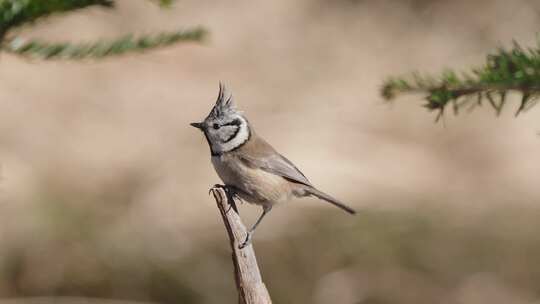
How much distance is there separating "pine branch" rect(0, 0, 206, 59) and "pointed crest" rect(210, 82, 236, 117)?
911 millimetres

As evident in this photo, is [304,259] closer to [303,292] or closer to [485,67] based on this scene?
[303,292]

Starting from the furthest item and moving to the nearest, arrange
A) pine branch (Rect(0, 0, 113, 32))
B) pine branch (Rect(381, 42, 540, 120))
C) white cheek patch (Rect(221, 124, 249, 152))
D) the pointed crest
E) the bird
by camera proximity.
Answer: white cheek patch (Rect(221, 124, 249, 152)) → the bird → the pointed crest → pine branch (Rect(0, 0, 113, 32)) → pine branch (Rect(381, 42, 540, 120))

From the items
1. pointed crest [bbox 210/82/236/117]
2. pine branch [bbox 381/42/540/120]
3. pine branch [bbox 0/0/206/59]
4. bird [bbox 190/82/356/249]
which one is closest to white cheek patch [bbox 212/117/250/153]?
bird [bbox 190/82/356/249]

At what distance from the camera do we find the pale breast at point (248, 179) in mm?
4195

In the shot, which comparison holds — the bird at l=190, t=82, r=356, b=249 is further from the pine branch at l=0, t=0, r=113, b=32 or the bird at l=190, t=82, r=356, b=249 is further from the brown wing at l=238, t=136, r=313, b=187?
the pine branch at l=0, t=0, r=113, b=32

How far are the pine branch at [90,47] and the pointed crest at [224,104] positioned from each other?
915mm

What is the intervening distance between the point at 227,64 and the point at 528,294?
4252mm

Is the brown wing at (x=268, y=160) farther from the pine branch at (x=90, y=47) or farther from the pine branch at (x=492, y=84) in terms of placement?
the pine branch at (x=492, y=84)

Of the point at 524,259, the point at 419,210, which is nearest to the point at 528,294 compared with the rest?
the point at 524,259

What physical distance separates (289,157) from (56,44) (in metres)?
6.25

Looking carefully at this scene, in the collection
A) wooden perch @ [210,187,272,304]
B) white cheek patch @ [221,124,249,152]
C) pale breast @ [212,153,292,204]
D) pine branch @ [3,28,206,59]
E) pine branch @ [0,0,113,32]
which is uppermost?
pine branch @ [0,0,113,32]

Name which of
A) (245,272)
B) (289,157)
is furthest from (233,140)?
(289,157)

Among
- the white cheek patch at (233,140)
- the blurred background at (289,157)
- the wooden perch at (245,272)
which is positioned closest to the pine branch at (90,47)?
the wooden perch at (245,272)

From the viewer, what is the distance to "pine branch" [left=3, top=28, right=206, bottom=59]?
2369 millimetres
